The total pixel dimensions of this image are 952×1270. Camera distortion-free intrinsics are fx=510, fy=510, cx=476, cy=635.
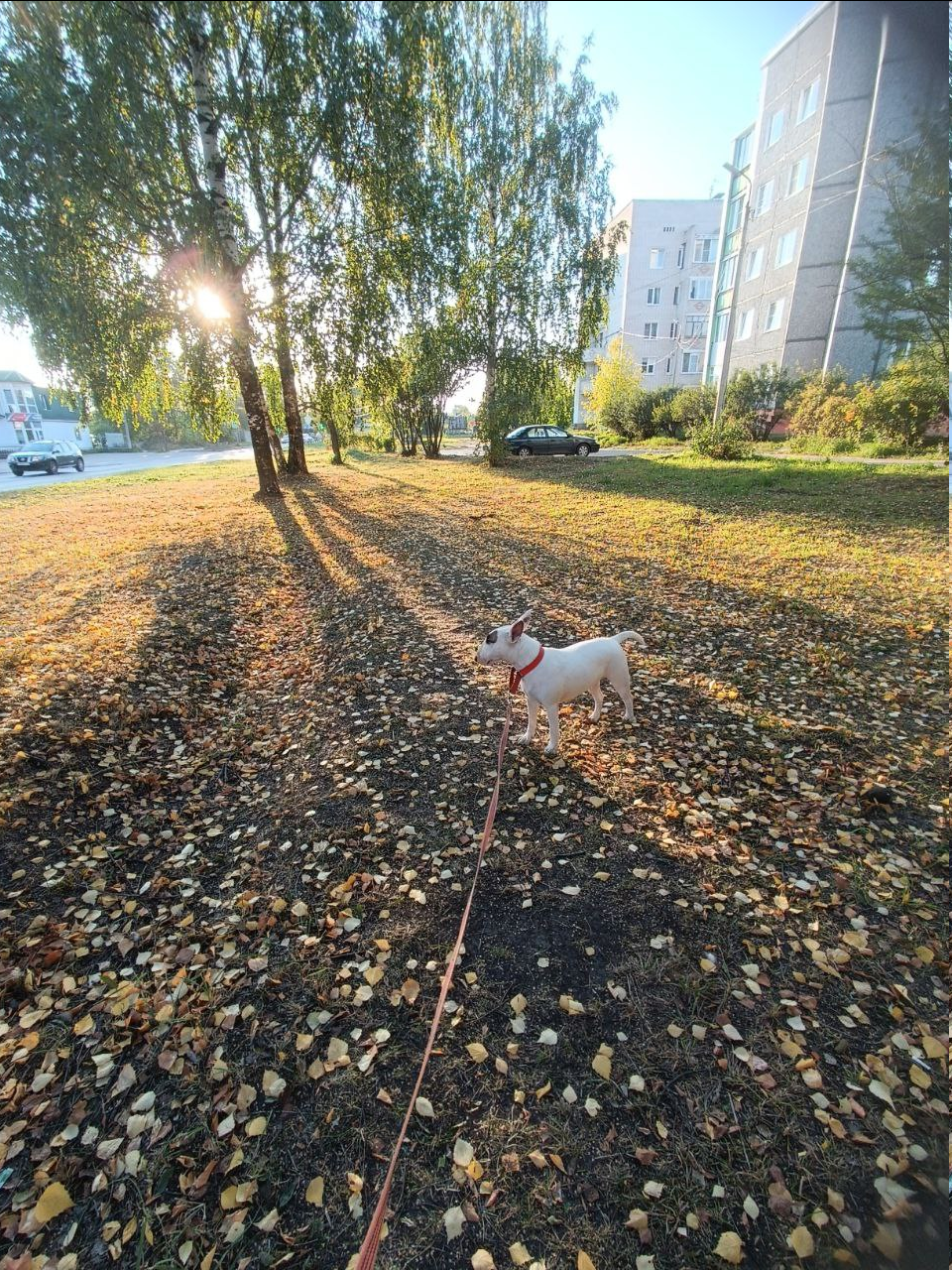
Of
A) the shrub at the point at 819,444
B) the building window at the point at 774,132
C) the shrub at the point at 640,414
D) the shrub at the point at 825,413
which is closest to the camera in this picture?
the building window at the point at 774,132

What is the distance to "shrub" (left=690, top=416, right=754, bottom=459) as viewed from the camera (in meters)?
22.0

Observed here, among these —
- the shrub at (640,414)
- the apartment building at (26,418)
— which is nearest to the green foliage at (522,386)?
the shrub at (640,414)

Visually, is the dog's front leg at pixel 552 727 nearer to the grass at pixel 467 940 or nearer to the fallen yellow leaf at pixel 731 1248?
the grass at pixel 467 940

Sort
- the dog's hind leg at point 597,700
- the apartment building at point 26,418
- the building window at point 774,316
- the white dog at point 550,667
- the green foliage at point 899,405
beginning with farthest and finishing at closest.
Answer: the apartment building at point 26,418, the green foliage at point 899,405, the building window at point 774,316, the dog's hind leg at point 597,700, the white dog at point 550,667

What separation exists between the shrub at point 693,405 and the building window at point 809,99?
27.8 metres

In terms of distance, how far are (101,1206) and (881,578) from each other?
11.3 metres

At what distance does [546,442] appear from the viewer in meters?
28.9

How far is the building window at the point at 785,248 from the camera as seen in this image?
5902 mm

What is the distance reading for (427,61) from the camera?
60.1 inches

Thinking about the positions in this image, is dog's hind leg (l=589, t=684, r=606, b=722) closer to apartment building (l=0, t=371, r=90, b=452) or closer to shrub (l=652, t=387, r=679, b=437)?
shrub (l=652, t=387, r=679, b=437)

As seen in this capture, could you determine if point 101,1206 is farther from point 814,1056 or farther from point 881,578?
point 881,578

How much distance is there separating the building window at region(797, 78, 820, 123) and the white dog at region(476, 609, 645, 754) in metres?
Result: 2.80

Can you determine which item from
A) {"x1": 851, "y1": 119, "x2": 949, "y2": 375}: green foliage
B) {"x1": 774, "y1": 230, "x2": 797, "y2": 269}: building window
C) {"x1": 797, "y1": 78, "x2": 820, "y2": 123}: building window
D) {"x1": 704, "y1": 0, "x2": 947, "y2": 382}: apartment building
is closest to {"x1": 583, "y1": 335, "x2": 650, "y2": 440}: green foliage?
{"x1": 774, "y1": 230, "x2": 797, "y2": 269}: building window

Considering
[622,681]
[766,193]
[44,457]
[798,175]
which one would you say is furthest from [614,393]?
[622,681]
